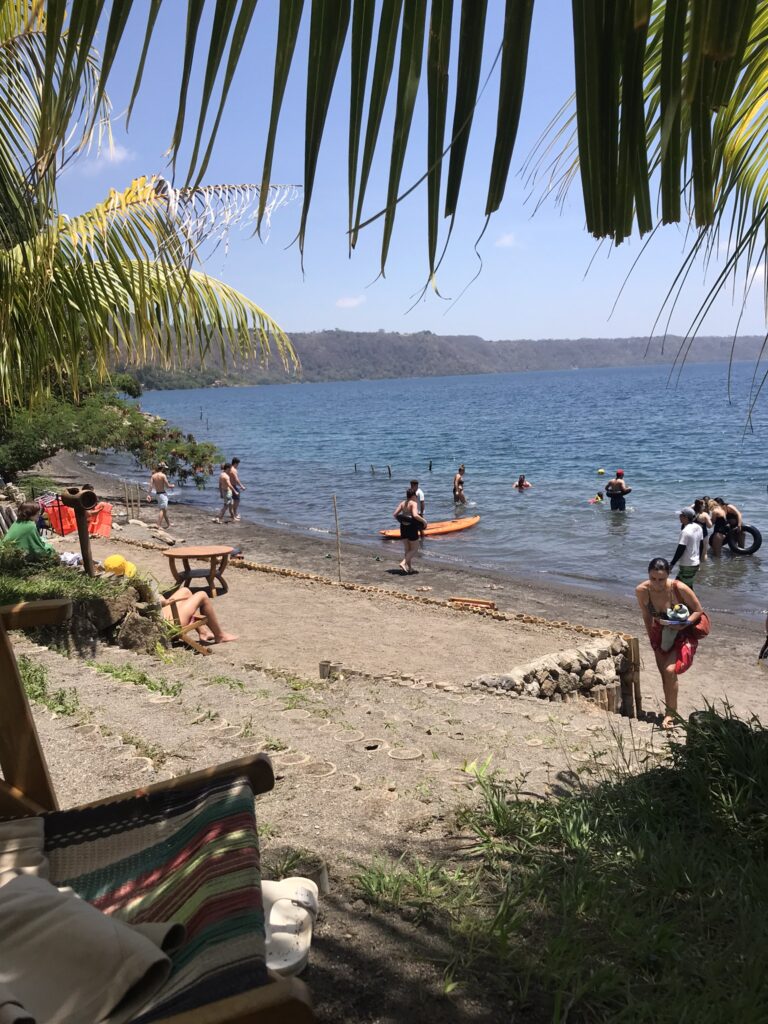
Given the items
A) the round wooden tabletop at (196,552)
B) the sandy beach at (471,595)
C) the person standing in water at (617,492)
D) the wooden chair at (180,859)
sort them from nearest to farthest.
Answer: the wooden chair at (180,859)
the sandy beach at (471,595)
the round wooden tabletop at (196,552)
the person standing in water at (617,492)

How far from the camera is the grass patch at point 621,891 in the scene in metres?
2.16

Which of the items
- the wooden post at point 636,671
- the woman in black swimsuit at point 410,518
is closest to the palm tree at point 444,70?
the wooden post at point 636,671

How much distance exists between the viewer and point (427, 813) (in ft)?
11.5

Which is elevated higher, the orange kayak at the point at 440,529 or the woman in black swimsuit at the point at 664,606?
the woman in black swimsuit at the point at 664,606

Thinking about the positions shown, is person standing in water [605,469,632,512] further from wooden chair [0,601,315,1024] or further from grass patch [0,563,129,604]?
wooden chair [0,601,315,1024]

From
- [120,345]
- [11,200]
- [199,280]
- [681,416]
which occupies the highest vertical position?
[11,200]

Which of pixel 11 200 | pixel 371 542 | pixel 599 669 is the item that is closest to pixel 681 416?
pixel 371 542

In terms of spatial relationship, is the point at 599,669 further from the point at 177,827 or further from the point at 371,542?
the point at 371,542

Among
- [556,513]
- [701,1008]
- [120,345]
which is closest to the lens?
[701,1008]

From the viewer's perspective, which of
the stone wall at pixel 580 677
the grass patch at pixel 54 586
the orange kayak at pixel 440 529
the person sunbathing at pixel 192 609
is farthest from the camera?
the orange kayak at pixel 440 529

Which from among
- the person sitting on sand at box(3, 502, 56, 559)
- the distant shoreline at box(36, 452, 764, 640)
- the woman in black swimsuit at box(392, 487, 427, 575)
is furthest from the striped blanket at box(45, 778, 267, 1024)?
the woman in black swimsuit at box(392, 487, 427, 575)

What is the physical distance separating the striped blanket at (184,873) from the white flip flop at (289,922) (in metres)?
0.25

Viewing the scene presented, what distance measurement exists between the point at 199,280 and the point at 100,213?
2.08 ft

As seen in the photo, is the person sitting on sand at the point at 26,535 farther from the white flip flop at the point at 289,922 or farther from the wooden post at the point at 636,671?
the white flip flop at the point at 289,922
